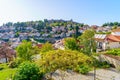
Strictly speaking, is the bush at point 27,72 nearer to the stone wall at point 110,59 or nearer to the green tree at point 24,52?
the green tree at point 24,52

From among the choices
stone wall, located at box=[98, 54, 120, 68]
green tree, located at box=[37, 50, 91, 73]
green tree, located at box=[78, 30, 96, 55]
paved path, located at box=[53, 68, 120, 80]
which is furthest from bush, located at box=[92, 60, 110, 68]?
green tree, located at box=[37, 50, 91, 73]

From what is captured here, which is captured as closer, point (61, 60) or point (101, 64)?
point (61, 60)

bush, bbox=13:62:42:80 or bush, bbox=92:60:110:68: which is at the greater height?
bush, bbox=13:62:42:80

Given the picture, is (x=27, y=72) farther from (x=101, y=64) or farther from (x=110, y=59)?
(x=110, y=59)

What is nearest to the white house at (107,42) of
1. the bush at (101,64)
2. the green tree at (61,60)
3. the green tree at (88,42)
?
the green tree at (88,42)

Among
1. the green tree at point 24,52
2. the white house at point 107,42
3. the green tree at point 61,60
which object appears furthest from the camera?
the white house at point 107,42

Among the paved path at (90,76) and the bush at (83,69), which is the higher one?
the bush at (83,69)

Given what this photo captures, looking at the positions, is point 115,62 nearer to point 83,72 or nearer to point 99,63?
point 99,63

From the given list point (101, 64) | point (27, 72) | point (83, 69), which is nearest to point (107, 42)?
point (101, 64)

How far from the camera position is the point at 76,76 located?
27406 mm

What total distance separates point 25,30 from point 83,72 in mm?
123396

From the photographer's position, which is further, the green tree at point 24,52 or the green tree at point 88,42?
the green tree at point 88,42

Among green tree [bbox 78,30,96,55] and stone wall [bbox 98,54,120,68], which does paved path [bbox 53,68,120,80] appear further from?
green tree [bbox 78,30,96,55]

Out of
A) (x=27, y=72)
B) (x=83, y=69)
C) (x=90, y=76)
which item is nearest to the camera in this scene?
(x=27, y=72)
